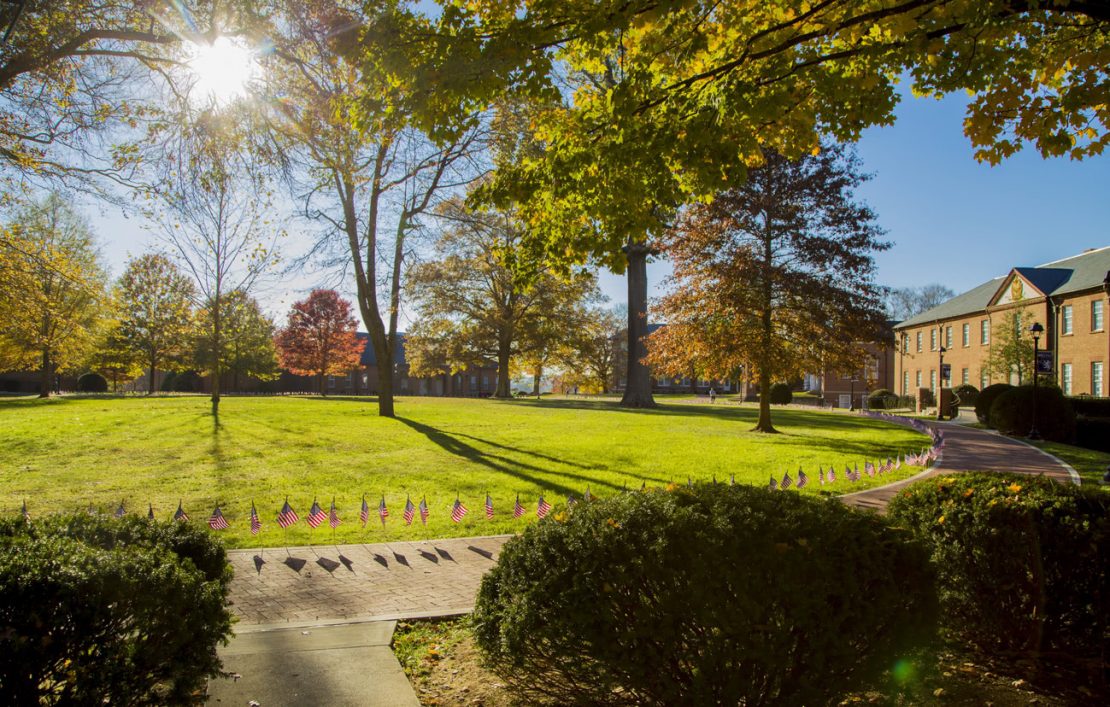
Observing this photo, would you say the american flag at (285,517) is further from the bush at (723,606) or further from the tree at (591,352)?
the tree at (591,352)

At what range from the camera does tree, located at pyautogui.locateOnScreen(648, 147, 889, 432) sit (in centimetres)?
2112

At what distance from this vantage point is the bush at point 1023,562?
374cm

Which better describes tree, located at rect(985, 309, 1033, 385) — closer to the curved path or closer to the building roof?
the building roof

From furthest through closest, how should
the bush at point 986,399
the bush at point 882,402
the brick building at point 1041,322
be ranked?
the bush at point 882,402
the brick building at point 1041,322
the bush at point 986,399

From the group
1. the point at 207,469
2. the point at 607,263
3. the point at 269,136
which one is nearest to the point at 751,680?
the point at 607,263

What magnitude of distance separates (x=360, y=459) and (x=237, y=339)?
75.1 feet

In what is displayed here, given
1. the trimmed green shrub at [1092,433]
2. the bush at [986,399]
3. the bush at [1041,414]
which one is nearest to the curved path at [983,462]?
the bush at [1041,414]

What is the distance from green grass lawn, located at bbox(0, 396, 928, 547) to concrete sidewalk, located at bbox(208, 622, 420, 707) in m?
2.21

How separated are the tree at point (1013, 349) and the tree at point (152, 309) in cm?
4567

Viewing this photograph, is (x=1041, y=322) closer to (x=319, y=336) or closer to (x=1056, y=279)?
(x=1056, y=279)

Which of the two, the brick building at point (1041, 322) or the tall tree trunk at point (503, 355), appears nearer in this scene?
the brick building at point (1041, 322)

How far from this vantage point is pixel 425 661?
4246 mm

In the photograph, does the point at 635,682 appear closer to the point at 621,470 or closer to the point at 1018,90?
the point at 1018,90

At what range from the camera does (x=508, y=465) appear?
1372 centimetres
